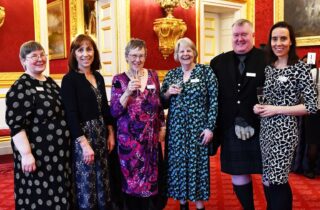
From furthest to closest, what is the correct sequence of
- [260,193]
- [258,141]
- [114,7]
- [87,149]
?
[114,7] < [260,193] < [258,141] < [87,149]

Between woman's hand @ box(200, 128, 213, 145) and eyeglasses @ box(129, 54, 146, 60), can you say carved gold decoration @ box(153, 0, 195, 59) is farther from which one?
woman's hand @ box(200, 128, 213, 145)

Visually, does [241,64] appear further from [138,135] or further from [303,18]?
[303,18]

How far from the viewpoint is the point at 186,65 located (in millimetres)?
2982

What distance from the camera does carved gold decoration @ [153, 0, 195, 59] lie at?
7.14 meters

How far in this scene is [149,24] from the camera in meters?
7.23

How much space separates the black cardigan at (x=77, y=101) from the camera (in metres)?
2.55

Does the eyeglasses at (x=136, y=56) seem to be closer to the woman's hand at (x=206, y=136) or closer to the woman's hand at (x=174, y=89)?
the woman's hand at (x=174, y=89)

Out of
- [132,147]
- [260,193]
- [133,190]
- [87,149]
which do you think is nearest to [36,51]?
[87,149]

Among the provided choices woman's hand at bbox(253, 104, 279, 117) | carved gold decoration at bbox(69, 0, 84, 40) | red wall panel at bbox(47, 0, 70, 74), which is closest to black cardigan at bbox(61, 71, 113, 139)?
woman's hand at bbox(253, 104, 279, 117)

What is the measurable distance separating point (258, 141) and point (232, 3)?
6357 mm

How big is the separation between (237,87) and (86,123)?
4.05 ft

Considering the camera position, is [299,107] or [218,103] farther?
Answer: [218,103]

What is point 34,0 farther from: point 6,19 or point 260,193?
point 260,193

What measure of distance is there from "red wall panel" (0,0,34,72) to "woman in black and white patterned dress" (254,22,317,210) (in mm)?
4579
